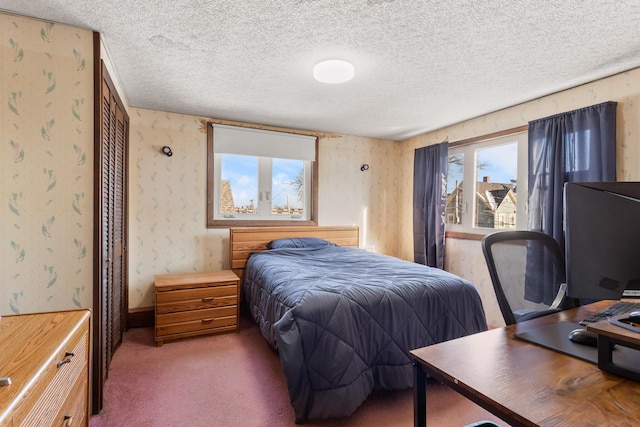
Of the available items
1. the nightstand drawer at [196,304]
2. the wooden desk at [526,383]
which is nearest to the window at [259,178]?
the nightstand drawer at [196,304]

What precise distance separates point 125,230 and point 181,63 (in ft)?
5.63

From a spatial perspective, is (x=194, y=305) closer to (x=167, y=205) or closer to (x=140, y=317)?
(x=140, y=317)

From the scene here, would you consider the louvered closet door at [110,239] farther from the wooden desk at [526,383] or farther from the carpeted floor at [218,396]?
the wooden desk at [526,383]

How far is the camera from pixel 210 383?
7.06ft

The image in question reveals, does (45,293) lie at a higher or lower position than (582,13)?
lower

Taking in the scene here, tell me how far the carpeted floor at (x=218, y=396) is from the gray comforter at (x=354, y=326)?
0.52ft

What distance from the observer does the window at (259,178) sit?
11.8ft

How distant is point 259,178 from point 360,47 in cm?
223

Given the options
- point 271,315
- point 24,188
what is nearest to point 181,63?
point 24,188

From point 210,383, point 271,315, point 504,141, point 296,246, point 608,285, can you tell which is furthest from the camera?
point 296,246

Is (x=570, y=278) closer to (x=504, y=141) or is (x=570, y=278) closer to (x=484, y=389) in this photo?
(x=484, y=389)

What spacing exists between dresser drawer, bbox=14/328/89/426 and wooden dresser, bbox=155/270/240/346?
1542mm

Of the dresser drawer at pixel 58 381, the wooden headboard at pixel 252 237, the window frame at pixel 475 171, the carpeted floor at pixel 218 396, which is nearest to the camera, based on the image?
the dresser drawer at pixel 58 381

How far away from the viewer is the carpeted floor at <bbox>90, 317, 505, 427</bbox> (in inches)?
69.7
